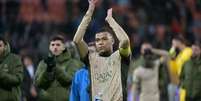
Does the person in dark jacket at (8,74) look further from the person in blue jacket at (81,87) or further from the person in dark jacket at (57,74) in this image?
the person in blue jacket at (81,87)

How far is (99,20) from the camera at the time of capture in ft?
87.0

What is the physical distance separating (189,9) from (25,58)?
353 inches

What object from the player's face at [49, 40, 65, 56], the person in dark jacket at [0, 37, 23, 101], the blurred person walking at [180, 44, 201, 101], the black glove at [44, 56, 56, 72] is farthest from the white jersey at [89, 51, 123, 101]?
the blurred person walking at [180, 44, 201, 101]

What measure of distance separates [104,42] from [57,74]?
237 centimetres

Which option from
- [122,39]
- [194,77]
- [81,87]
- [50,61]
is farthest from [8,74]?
[194,77]

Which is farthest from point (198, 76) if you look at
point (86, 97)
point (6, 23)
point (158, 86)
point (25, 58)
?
point (6, 23)

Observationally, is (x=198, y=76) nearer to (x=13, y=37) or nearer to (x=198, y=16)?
(x=13, y=37)

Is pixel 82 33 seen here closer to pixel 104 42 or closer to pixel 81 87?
pixel 104 42

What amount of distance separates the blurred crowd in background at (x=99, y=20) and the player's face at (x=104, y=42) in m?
11.3

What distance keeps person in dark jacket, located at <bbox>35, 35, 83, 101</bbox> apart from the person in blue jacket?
5.17 ft

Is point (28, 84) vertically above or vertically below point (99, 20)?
below

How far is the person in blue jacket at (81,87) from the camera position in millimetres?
12992

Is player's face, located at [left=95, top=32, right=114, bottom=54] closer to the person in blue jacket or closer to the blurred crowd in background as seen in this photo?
the person in blue jacket

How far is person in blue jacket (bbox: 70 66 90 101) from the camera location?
12992 millimetres
